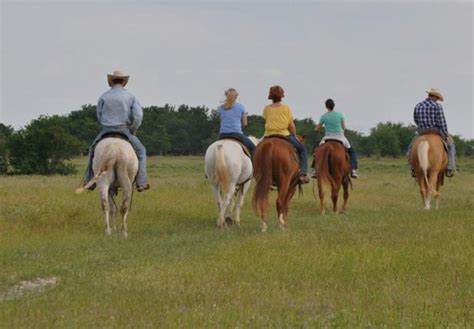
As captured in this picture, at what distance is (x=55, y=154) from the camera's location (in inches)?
1805

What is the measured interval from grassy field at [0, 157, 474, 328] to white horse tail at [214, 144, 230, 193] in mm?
999

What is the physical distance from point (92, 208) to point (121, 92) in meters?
3.59

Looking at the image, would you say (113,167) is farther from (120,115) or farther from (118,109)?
(118,109)

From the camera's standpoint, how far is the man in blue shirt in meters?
13.6

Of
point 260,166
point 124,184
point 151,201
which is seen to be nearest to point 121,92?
point 124,184

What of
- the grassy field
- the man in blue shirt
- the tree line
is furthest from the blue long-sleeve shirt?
the tree line

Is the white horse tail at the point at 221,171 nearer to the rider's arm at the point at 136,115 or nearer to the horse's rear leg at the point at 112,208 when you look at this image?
the rider's arm at the point at 136,115

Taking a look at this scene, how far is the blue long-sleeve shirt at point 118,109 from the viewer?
13.7 m

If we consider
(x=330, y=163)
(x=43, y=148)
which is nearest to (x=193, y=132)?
(x=43, y=148)

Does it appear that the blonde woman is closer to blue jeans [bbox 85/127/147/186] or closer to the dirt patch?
blue jeans [bbox 85/127/147/186]

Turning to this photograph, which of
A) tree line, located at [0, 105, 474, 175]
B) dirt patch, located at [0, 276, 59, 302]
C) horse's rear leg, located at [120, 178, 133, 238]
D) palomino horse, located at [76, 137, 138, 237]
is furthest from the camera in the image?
tree line, located at [0, 105, 474, 175]

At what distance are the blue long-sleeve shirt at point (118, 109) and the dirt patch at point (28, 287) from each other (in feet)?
16.6

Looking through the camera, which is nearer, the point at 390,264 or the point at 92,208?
the point at 390,264

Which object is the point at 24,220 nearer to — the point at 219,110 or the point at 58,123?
the point at 219,110
